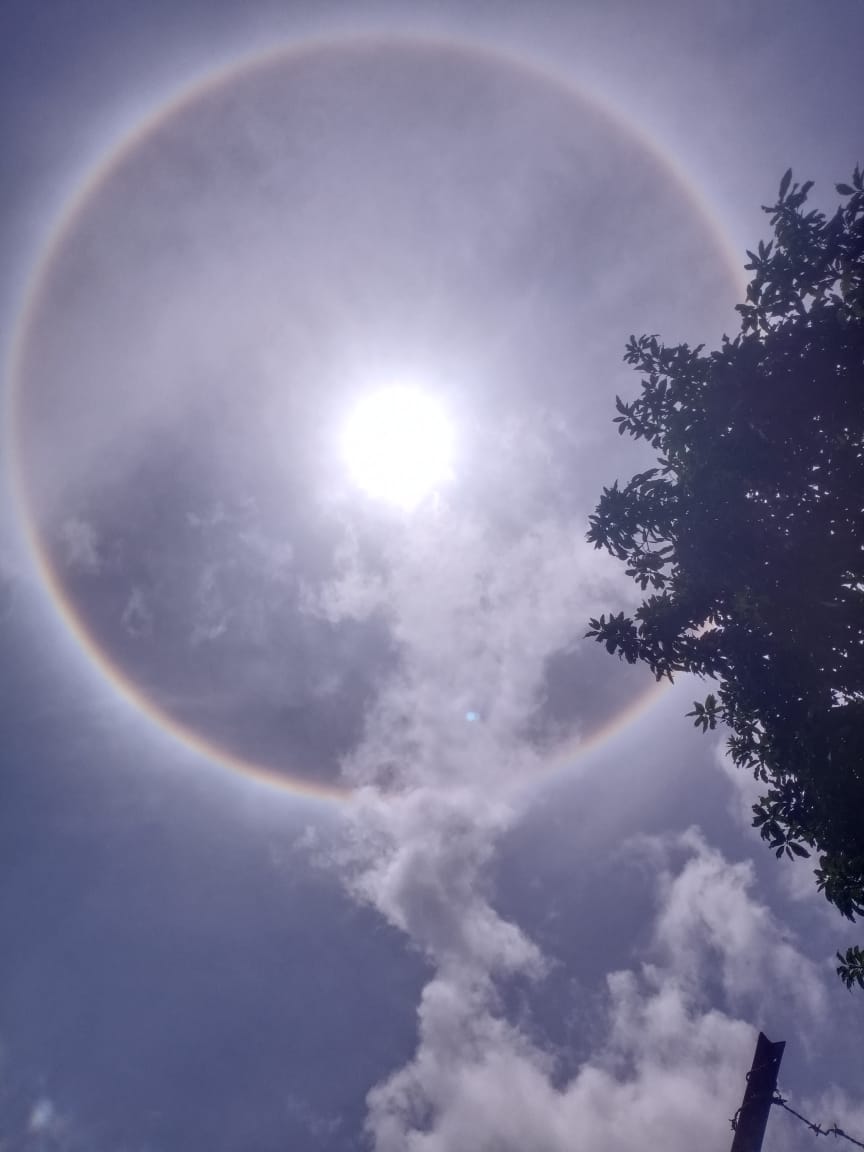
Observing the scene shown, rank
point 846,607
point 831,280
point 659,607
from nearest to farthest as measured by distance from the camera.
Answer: point 846,607 < point 831,280 < point 659,607

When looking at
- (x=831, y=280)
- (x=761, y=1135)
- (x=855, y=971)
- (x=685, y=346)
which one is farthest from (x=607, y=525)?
(x=761, y=1135)

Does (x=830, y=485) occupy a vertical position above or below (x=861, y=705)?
above

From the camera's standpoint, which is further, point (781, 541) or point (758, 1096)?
point (781, 541)

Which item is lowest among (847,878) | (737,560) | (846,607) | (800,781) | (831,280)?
(847,878)

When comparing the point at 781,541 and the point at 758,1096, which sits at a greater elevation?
the point at 781,541

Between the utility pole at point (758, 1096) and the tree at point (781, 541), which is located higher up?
the tree at point (781, 541)

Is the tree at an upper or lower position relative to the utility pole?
upper

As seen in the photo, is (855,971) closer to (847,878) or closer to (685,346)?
(847,878)

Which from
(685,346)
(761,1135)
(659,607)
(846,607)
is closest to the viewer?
(761,1135)
